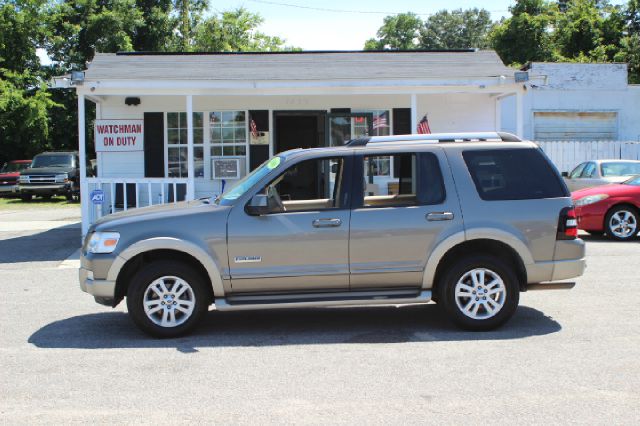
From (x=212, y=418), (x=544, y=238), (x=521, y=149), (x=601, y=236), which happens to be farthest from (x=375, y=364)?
(x=601, y=236)

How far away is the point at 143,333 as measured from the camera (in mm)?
6957

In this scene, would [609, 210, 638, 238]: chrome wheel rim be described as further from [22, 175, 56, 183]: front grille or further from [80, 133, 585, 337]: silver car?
[22, 175, 56, 183]: front grille

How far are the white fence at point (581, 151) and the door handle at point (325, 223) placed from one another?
17934 mm

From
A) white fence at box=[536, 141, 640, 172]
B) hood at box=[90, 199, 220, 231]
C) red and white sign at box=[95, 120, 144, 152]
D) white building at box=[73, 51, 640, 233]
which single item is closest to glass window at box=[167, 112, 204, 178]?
white building at box=[73, 51, 640, 233]

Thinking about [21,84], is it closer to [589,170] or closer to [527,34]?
[527,34]

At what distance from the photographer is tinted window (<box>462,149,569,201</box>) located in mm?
6930

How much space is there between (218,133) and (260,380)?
11.4 metres

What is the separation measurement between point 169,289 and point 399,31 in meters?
80.8

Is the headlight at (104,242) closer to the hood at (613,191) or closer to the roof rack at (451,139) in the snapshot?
the roof rack at (451,139)

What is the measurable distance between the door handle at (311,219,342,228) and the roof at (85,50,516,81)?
7309 mm

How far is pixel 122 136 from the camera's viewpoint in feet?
53.2

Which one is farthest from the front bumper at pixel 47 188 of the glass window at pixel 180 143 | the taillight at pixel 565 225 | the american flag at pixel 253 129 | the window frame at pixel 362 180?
the taillight at pixel 565 225

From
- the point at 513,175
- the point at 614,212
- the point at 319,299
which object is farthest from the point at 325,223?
the point at 614,212

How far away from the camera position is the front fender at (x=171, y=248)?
6609 millimetres
